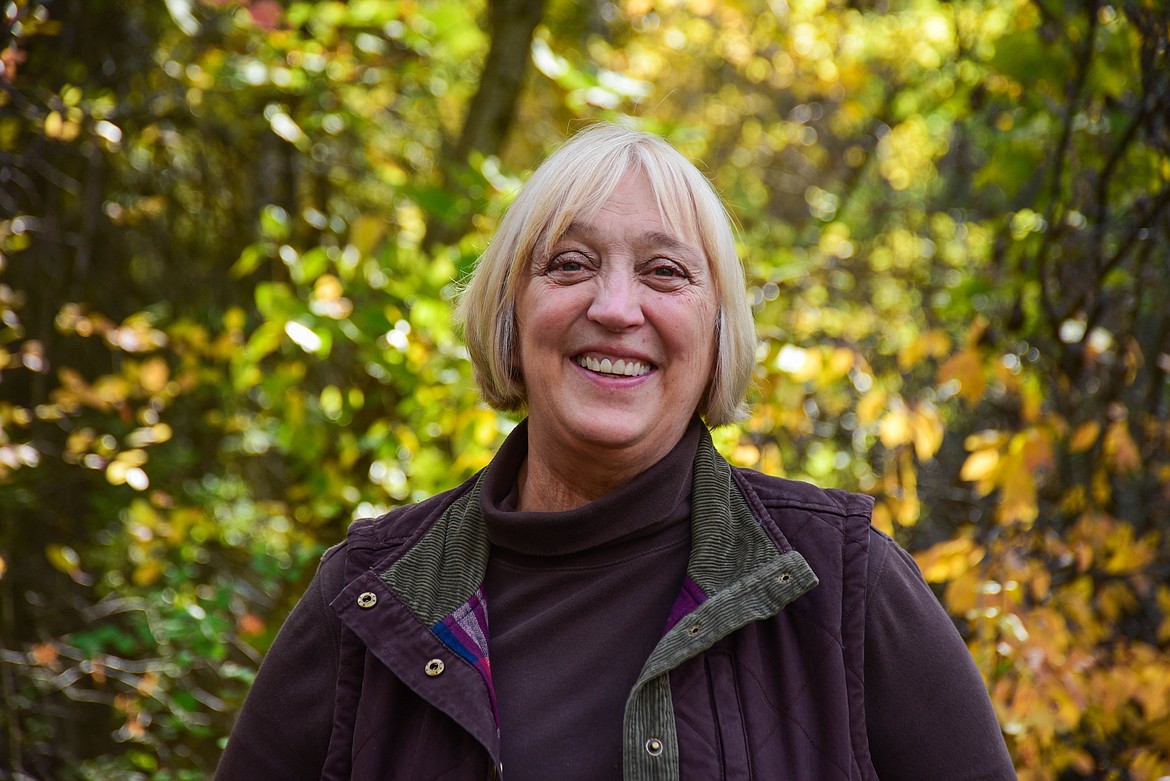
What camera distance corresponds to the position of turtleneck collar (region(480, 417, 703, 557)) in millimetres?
1666

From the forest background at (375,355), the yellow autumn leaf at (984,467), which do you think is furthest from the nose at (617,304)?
the yellow autumn leaf at (984,467)

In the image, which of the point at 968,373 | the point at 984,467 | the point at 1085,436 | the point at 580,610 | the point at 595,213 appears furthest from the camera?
the point at 1085,436

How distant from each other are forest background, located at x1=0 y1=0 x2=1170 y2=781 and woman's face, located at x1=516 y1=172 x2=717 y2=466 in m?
1.05

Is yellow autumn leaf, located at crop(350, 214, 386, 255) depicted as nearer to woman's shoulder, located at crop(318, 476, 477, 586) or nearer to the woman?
the woman

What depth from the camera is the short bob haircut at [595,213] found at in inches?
68.7

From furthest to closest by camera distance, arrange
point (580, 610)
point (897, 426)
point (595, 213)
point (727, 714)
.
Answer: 1. point (897, 426)
2. point (595, 213)
3. point (580, 610)
4. point (727, 714)

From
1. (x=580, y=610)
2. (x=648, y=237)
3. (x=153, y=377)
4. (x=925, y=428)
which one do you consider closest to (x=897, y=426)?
(x=925, y=428)

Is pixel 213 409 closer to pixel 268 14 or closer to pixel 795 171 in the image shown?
pixel 268 14

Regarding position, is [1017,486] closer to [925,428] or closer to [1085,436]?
[925,428]

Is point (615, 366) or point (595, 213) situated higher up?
point (595, 213)

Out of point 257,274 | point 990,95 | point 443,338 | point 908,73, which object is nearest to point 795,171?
point 908,73

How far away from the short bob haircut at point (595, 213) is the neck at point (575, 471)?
15cm

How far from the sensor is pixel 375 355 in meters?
3.09

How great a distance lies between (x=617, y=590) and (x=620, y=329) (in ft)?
1.38
